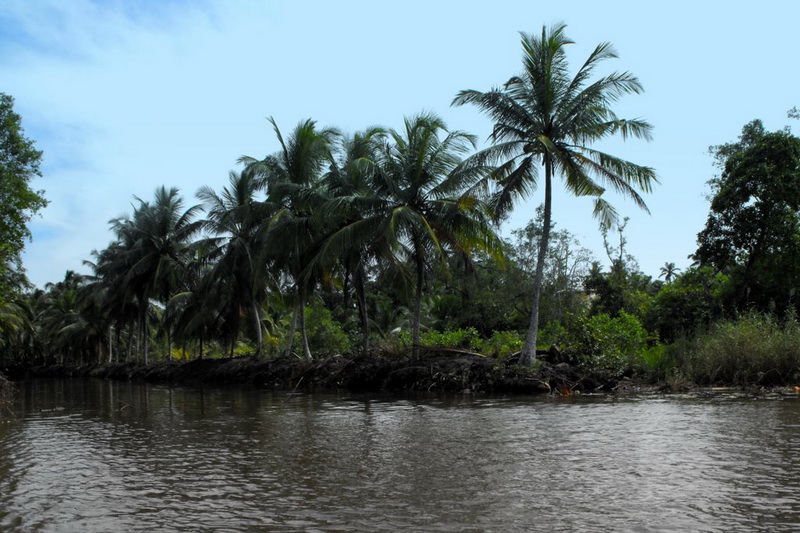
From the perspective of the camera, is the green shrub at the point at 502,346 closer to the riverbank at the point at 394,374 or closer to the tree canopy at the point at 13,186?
the riverbank at the point at 394,374

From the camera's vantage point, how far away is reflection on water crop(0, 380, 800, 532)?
5.94 metres

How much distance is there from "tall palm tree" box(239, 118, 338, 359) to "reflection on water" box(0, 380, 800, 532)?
12.7 metres

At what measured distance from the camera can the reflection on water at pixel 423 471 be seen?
5.94 m

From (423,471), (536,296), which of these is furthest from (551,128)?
(423,471)

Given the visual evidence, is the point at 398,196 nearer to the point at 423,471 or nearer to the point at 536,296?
the point at 536,296

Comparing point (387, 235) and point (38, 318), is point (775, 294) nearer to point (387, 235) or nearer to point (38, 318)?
point (387, 235)

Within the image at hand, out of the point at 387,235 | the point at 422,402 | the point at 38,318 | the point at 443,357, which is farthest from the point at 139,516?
the point at 38,318

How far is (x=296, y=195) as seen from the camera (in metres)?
25.8

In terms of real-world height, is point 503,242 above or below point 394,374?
above

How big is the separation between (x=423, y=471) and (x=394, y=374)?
1434cm

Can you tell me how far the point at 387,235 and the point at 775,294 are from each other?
538 inches

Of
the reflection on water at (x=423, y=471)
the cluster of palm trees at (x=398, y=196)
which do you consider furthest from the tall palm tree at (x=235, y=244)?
the reflection on water at (x=423, y=471)

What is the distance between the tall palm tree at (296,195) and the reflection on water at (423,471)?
12668 millimetres

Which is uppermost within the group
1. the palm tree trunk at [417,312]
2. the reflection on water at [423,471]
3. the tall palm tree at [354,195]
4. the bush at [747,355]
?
the tall palm tree at [354,195]
